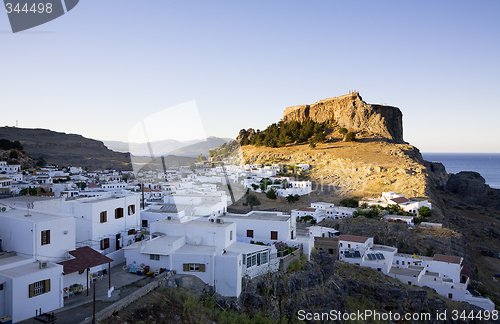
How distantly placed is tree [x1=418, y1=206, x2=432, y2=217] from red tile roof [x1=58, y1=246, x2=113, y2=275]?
951 inches

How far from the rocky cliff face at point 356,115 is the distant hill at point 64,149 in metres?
33.9

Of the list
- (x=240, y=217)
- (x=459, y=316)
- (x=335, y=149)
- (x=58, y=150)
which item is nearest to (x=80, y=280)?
(x=240, y=217)

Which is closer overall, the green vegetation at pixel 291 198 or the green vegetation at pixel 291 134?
the green vegetation at pixel 291 198

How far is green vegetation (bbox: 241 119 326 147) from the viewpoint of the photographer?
52.4 meters

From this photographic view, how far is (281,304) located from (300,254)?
9.12ft

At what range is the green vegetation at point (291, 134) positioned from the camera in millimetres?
52375

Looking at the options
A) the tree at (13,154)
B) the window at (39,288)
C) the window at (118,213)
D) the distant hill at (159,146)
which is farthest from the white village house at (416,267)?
the tree at (13,154)

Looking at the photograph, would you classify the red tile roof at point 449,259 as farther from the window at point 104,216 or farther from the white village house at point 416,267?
the window at point 104,216

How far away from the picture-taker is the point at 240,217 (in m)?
14.6

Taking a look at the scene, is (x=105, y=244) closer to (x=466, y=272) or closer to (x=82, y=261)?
(x=82, y=261)

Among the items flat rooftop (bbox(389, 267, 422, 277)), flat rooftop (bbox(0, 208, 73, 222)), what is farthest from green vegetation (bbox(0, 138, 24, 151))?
flat rooftop (bbox(389, 267, 422, 277))

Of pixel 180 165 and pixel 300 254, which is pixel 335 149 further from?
pixel 300 254

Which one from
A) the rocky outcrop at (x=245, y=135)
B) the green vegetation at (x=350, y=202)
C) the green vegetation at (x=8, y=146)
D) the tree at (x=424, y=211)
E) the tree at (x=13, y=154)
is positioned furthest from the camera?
the rocky outcrop at (x=245, y=135)

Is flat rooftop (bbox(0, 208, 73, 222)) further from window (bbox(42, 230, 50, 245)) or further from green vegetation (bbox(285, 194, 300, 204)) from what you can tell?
green vegetation (bbox(285, 194, 300, 204))
